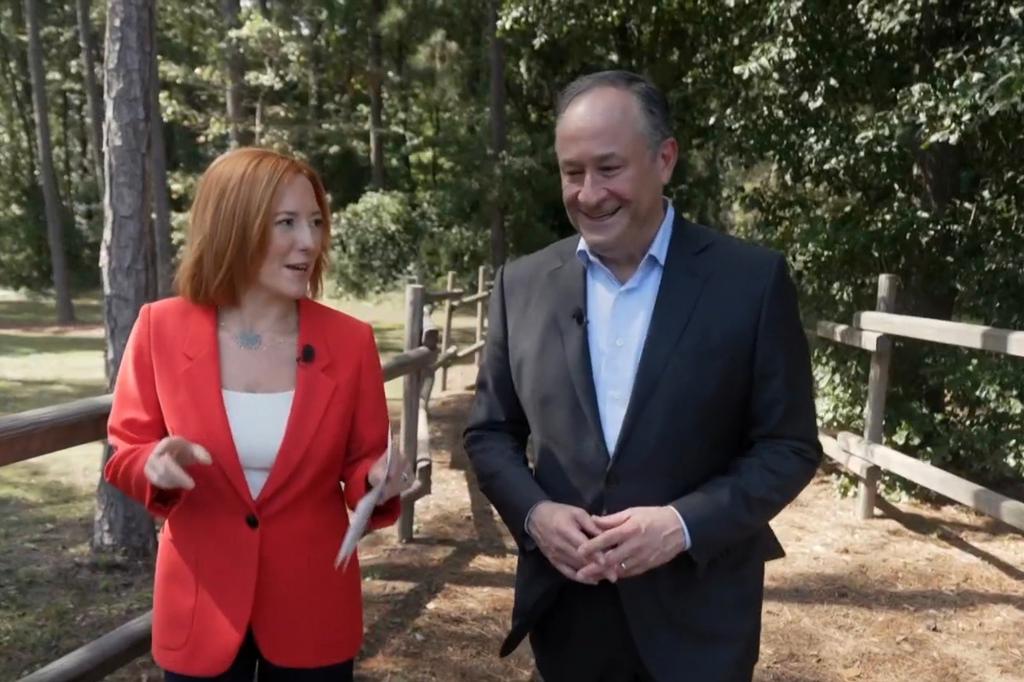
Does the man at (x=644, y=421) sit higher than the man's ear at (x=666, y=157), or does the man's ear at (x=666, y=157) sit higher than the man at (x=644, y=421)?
the man's ear at (x=666, y=157)

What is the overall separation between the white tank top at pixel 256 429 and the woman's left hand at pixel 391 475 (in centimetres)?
21

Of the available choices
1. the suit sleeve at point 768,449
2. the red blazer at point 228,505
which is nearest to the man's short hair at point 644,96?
the suit sleeve at point 768,449

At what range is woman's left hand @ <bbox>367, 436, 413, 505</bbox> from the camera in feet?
6.64

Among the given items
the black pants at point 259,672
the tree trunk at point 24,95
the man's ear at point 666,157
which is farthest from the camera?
the tree trunk at point 24,95

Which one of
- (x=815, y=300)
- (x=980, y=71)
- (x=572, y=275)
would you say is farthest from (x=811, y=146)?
(x=572, y=275)

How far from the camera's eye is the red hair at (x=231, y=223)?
79.9 inches

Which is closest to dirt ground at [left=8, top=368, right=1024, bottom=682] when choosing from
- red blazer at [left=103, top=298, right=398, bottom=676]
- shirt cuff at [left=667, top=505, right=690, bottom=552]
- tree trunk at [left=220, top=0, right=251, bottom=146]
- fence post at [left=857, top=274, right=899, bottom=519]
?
fence post at [left=857, top=274, right=899, bottom=519]

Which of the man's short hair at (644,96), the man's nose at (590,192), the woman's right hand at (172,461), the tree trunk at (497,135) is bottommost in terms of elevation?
the woman's right hand at (172,461)

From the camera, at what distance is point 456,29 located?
21.5m

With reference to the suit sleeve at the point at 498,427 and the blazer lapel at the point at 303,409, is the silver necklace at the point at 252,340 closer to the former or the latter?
the blazer lapel at the point at 303,409

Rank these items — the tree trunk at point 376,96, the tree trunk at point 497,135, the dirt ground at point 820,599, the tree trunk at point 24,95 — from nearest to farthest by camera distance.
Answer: the dirt ground at point 820,599, the tree trunk at point 497,135, the tree trunk at point 376,96, the tree trunk at point 24,95

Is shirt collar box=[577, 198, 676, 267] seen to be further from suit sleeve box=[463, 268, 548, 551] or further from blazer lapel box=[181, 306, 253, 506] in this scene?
blazer lapel box=[181, 306, 253, 506]

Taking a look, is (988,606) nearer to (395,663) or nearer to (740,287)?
(395,663)

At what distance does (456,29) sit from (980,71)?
1751cm
